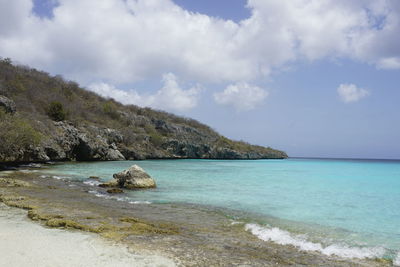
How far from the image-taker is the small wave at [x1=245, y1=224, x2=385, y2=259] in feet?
28.7

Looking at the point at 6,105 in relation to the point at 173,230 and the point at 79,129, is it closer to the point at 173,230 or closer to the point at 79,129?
the point at 79,129

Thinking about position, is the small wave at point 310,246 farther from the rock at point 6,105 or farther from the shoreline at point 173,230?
the rock at point 6,105

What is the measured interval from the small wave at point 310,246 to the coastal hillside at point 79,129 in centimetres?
2796

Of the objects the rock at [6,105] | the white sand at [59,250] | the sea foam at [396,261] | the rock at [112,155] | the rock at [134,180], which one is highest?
the rock at [6,105]

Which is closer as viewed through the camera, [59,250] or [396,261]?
[59,250]

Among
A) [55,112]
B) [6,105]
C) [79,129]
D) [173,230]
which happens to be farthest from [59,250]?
[55,112]

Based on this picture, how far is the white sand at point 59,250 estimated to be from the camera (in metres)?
6.64

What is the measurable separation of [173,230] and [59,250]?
3756 millimetres

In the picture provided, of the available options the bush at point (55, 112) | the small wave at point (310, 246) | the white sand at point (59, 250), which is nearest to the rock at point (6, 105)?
the bush at point (55, 112)

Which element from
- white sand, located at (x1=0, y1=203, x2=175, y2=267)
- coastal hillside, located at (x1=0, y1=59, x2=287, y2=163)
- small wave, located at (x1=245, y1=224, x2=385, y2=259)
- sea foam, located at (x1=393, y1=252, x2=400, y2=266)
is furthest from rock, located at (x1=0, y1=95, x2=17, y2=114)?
sea foam, located at (x1=393, y1=252, x2=400, y2=266)

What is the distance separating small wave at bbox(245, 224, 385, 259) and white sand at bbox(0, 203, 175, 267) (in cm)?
→ 432

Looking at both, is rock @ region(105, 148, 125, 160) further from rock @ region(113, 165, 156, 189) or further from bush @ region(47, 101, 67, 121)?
rock @ region(113, 165, 156, 189)

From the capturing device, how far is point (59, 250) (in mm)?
7422

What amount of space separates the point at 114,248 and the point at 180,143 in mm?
90537
